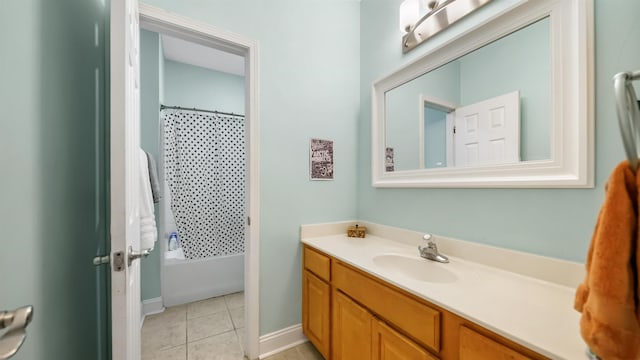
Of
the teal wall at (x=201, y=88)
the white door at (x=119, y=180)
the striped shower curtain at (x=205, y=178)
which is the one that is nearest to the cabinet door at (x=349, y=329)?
the white door at (x=119, y=180)

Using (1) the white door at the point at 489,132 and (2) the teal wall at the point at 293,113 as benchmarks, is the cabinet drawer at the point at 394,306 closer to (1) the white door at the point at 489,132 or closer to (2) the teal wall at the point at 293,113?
(2) the teal wall at the point at 293,113

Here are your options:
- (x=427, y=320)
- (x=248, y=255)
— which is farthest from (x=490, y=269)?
(x=248, y=255)

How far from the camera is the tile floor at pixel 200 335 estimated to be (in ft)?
5.28

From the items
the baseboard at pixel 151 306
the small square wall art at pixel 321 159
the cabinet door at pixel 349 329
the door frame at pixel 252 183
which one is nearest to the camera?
the cabinet door at pixel 349 329

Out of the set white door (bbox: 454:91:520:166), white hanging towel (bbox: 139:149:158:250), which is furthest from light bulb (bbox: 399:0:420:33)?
white hanging towel (bbox: 139:149:158:250)

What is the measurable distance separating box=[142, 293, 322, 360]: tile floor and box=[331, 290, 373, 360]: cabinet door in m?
0.43

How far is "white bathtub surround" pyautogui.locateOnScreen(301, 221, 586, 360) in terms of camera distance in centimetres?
62

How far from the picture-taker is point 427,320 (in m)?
0.84

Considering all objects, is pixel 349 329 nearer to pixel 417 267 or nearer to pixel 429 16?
pixel 417 267

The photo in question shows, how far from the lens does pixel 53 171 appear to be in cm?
78

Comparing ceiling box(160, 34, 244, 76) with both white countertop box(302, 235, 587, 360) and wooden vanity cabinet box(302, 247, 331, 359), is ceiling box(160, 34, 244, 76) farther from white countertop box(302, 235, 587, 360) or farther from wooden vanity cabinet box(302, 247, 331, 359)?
white countertop box(302, 235, 587, 360)

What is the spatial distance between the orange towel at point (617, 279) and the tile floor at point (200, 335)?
1580mm

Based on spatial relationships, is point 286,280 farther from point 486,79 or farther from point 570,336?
point 486,79

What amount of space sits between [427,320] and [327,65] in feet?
5.93
